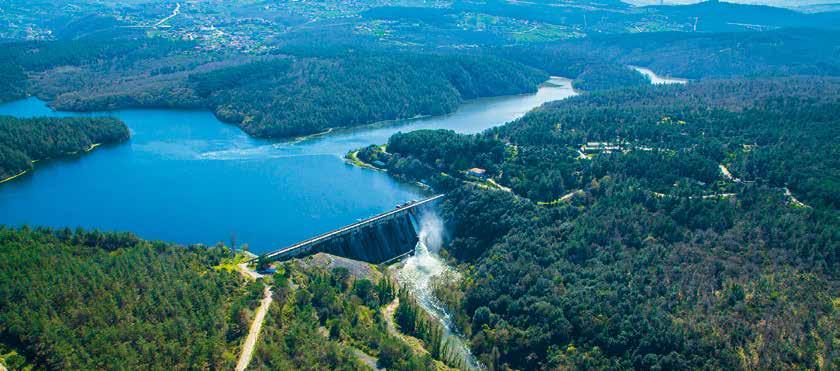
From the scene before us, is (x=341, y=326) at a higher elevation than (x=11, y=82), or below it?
below

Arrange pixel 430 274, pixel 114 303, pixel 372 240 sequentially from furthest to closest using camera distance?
pixel 372 240
pixel 430 274
pixel 114 303

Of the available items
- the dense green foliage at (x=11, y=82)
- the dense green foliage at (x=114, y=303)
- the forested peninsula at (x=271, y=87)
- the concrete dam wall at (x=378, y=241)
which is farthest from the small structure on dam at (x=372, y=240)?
the dense green foliage at (x=11, y=82)

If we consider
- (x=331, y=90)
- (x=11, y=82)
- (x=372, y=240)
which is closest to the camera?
(x=372, y=240)

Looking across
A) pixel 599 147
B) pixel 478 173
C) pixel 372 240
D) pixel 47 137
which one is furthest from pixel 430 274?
pixel 47 137

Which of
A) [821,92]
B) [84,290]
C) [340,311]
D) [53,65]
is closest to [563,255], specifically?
[340,311]

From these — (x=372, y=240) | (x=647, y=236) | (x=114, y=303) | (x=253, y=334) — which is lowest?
(x=372, y=240)

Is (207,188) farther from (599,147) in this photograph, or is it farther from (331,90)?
(599,147)

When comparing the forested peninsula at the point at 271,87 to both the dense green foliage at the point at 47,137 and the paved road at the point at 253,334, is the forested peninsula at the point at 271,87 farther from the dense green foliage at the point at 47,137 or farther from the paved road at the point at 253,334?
the paved road at the point at 253,334
